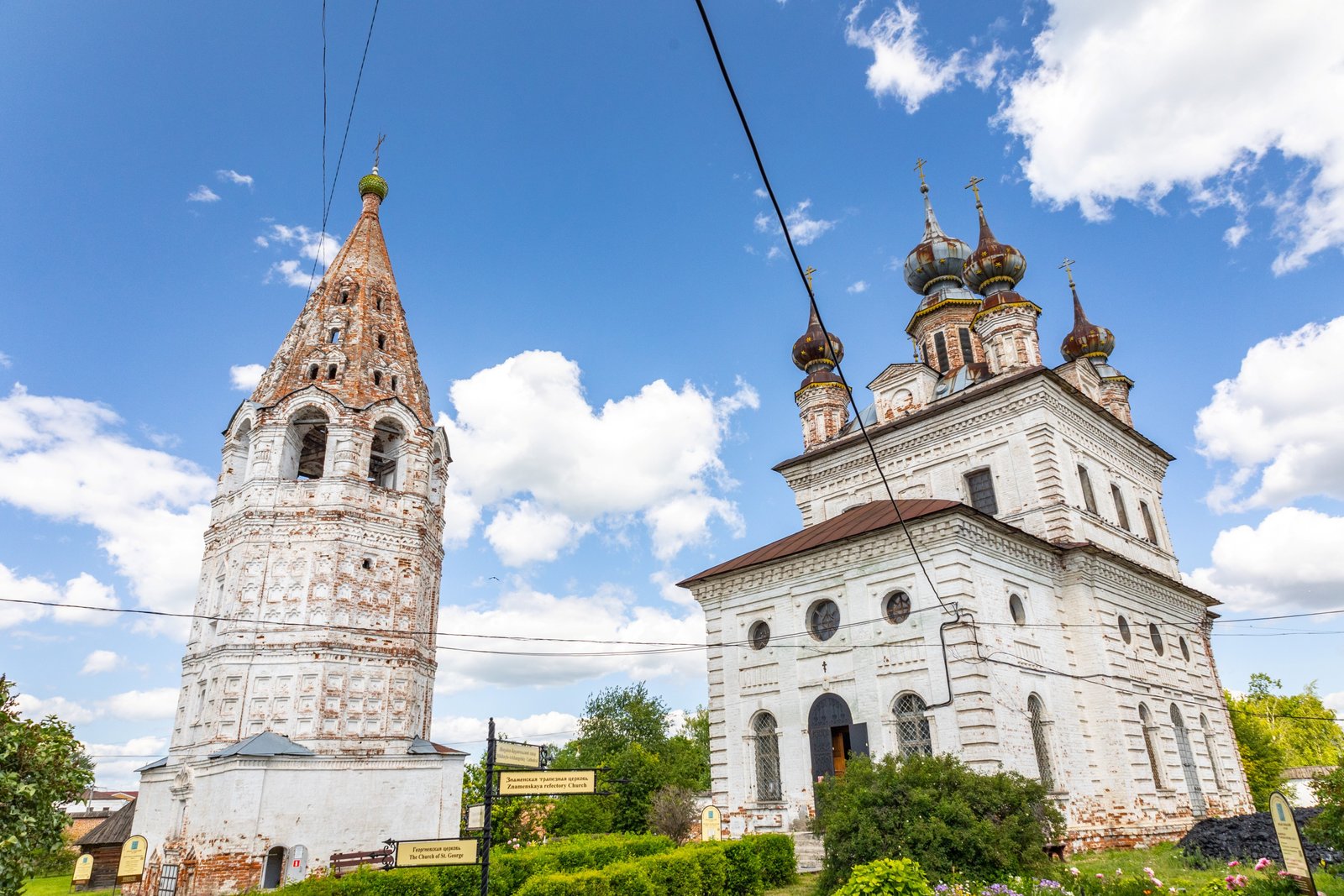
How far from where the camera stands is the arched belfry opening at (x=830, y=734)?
1945cm

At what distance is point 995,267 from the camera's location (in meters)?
27.0

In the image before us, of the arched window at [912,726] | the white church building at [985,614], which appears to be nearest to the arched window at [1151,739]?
the white church building at [985,614]

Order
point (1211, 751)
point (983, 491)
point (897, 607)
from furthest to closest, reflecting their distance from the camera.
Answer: point (1211, 751), point (983, 491), point (897, 607)

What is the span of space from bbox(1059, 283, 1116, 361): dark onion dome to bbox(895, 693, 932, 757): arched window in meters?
18.9

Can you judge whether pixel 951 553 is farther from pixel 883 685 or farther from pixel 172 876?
pixel 172 876

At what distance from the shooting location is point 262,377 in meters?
28.0

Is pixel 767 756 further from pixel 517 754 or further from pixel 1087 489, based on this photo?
pixel 1087 489

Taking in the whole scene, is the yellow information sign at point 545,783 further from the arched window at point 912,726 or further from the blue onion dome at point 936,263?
the blue onion dome at point 936,263

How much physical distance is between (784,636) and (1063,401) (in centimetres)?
1094

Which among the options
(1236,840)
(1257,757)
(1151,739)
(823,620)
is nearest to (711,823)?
(823,620)

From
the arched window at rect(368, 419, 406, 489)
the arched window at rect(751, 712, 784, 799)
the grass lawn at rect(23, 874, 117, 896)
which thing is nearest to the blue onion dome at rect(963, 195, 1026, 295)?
the arched window at rect(751, 712, 784, 799)

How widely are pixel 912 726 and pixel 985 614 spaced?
9.86ft

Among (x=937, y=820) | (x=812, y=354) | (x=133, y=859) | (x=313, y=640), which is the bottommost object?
(x=133, y=859)

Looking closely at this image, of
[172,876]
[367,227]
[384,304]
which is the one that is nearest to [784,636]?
[172,876]
